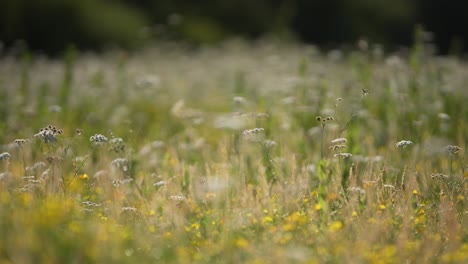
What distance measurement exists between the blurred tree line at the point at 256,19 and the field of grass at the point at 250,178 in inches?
494

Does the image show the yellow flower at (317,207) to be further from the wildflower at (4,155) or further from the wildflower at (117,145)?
the wildflower at (4,155)

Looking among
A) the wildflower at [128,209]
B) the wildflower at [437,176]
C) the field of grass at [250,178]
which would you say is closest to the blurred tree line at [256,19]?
the field of grass at [250,178]

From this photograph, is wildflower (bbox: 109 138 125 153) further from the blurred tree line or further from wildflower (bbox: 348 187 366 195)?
the blurred tree line

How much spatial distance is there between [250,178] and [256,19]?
1999 centimetres

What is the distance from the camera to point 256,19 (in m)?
24.7

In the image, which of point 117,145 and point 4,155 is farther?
point 117,145

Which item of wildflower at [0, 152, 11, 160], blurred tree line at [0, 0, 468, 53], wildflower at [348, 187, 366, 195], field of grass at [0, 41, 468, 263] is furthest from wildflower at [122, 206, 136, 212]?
blurred tree line at [0, 0, 468, 53]

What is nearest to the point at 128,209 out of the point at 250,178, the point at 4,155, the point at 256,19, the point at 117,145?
the point at 117,145

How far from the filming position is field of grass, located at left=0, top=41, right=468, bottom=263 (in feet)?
11.7

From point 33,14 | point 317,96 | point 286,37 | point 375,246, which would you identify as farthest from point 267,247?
point 33,14

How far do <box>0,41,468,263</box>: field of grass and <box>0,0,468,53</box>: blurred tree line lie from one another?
12555mm

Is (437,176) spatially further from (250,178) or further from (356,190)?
(250,178)

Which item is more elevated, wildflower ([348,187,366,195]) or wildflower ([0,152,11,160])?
wildflower ([0,152,11,160])

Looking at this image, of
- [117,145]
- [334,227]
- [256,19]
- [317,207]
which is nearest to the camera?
[334,227]
